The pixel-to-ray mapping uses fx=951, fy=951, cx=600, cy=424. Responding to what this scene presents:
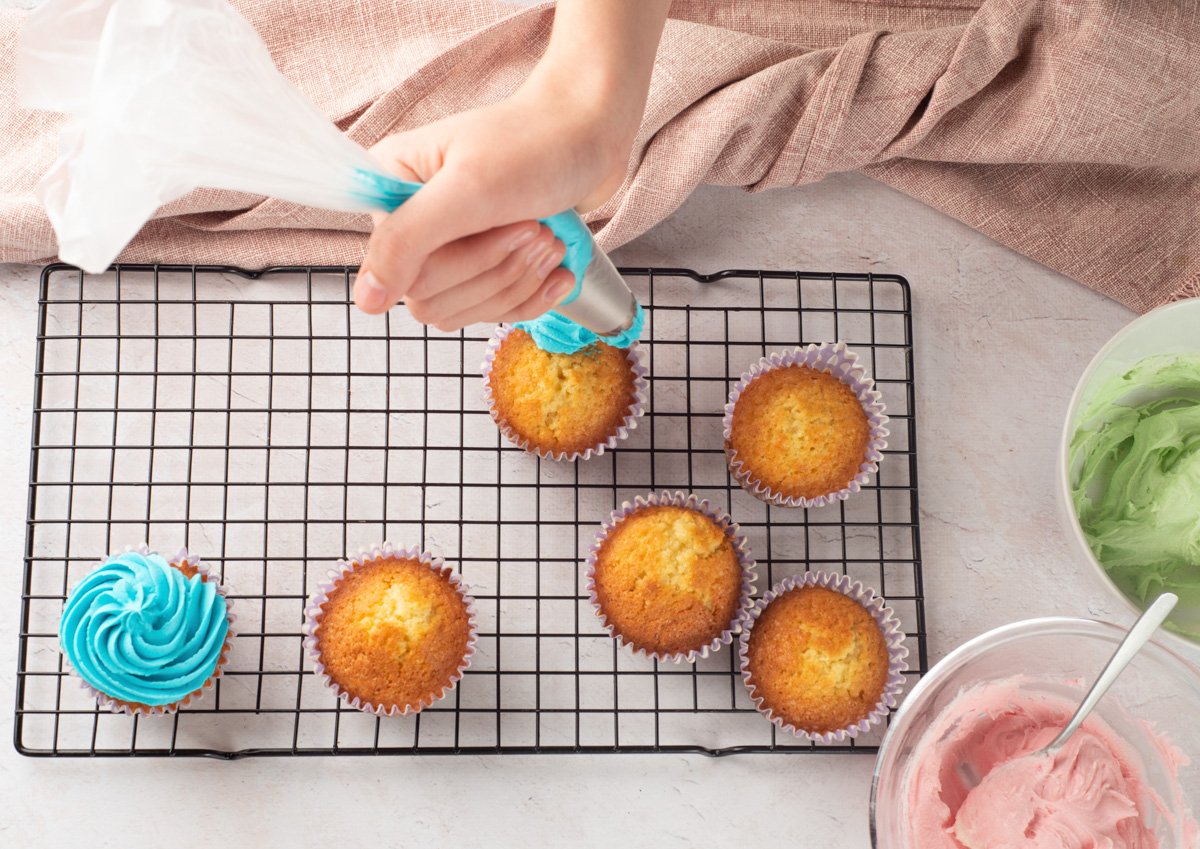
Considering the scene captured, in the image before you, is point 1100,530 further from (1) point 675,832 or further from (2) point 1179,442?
(1) point 675,832

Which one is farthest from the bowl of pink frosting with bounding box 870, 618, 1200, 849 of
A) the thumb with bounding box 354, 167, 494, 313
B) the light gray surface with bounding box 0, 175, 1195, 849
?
the thumb with bounding box 354, 167, 494, 313

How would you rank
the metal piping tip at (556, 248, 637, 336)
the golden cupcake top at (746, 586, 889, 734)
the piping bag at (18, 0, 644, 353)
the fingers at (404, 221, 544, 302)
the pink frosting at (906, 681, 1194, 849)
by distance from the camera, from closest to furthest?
the piping bag at (18, 0, 644, 353) → the fingers at (404, 221, 544, 302) → the metal piping tip at (556, 248, 637, 336) → the pink frosting at (906, 681, 1194, 849) → the golden cupcake top at (746, 586, 889, 734)

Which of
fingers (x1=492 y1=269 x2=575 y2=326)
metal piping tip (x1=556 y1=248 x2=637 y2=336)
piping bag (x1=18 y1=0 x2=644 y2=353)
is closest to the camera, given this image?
piping bag (x1=18 y1=0 x2=644 y2=353)

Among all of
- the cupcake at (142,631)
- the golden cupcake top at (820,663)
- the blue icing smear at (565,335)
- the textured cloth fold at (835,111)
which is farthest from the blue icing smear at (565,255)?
the cupcake at (142,631)

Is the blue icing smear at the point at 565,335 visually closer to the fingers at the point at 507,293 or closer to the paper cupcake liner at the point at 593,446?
the paper cupcake liner at the point at 593,446

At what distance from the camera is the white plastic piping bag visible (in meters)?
0.76

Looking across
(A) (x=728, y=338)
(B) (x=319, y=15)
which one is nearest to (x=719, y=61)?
(A) (x=728, y=338)

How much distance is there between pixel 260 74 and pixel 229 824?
127cm

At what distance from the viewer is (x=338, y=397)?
1662mm

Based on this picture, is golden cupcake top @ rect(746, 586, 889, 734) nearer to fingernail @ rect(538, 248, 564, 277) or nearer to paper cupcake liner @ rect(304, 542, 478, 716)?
paper cupcake liner @ rect(304, 542, 478, 716)

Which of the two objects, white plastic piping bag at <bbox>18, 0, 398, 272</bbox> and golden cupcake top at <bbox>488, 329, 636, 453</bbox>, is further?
golden cupcake top at <bbox>488, 329, 636, 453</bbox>

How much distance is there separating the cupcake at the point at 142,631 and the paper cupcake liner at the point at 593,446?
0.52 meters

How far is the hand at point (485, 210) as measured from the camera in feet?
2.78

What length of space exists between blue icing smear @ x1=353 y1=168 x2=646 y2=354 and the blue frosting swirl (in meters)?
0.66
